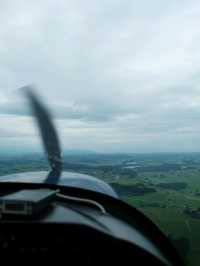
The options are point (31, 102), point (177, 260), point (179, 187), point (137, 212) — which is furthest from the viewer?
point (179, 187)

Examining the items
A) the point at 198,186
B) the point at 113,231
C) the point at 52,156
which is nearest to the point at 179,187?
the point at 198,186

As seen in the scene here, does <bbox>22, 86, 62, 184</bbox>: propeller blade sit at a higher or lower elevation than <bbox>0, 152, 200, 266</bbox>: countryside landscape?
higher

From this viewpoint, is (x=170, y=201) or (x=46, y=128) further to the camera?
(x=170, y=201)

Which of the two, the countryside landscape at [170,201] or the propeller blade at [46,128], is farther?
the countryside landscape at [170,201]

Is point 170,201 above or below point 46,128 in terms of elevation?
below

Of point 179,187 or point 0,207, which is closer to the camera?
point 0,207

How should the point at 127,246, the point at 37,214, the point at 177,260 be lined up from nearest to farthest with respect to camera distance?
the point at 127,246 < the point at 37,214 < the point at 177,260

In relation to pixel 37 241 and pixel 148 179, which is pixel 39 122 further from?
pixel 148 179

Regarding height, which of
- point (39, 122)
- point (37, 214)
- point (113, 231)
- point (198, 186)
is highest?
point (39, 122)

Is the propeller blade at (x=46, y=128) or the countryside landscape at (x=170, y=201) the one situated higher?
the propeller blade at (x=46, y=128)

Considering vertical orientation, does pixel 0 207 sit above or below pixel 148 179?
above

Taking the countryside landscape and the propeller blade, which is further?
the countryside landscape
